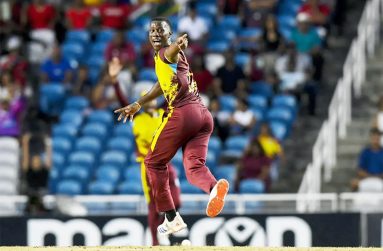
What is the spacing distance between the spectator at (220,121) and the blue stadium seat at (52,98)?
136 inches

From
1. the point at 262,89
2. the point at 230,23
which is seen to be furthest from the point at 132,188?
the point at 230,23

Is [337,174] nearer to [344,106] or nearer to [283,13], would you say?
[344,106]

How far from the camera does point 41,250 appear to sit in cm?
1445

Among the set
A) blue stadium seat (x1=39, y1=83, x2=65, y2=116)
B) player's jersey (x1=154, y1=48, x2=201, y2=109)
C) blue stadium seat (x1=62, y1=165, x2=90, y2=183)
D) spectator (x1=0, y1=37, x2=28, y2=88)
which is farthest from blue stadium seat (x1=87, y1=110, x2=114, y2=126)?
player's jersey (x1=154, y1=48, x2=201, y2=109)

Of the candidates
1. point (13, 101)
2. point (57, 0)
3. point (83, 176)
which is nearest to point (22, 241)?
point (83, 176)

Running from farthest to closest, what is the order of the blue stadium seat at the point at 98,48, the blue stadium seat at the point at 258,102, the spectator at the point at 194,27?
the blue stadium seat at the point at 98,48
the spectator at the point at 194,27
the blue stadium seat at the point at 258,102

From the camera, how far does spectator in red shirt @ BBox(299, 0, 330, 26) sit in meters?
27.0

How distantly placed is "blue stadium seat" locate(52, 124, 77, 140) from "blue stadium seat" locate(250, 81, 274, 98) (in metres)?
3.50

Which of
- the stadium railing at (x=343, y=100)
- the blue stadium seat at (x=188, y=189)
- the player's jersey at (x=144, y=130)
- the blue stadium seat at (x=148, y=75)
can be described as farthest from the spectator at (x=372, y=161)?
the player's jersey at (x=144, y=130)

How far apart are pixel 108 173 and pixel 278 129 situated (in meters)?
3.22

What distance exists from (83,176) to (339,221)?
592cm

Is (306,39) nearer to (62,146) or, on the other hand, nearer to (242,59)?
(242,59)

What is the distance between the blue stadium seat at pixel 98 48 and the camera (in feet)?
92.0

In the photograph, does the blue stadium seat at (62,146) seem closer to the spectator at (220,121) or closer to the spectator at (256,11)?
the spectator at (220,121)
